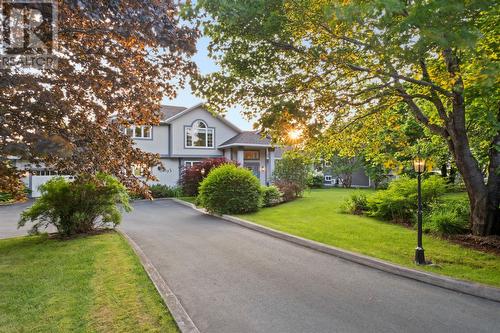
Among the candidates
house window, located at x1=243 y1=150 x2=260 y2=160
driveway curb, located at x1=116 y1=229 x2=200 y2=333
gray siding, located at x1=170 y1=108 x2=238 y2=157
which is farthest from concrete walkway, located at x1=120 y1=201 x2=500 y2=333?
house window, located at x1=243 y1=150 x2=260 y2=160

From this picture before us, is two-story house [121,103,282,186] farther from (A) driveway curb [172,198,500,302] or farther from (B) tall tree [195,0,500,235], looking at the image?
→ (B) tall tree [195,0,500,235]

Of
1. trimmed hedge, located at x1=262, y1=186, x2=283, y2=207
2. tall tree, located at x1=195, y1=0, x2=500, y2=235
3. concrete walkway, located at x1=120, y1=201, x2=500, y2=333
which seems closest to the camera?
concrete walkway, located at x1=120, y1=201, x2=500, y2=333

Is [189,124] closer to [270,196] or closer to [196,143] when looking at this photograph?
[196,143]

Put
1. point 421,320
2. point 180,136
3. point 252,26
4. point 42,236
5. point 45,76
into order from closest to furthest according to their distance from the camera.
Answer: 1. point 421,320
2. point 45,76
3. point 252,26
4. point 42,236
5. point 180,136

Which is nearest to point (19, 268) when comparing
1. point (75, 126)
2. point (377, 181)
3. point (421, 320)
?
point (75, 126)

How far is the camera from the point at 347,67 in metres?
6.71

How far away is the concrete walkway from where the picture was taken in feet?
14.3

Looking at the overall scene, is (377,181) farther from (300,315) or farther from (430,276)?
(300,315)

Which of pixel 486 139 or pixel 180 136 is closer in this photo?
pixel 486 139

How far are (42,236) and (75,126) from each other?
676cm

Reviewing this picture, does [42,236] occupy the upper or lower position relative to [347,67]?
lower

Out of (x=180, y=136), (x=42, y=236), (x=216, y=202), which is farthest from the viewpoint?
(x=180, y=136)

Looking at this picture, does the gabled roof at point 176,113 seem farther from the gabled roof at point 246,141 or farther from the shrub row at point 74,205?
the shrub row at point 74,205

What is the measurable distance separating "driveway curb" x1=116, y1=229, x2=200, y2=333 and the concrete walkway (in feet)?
0.49
